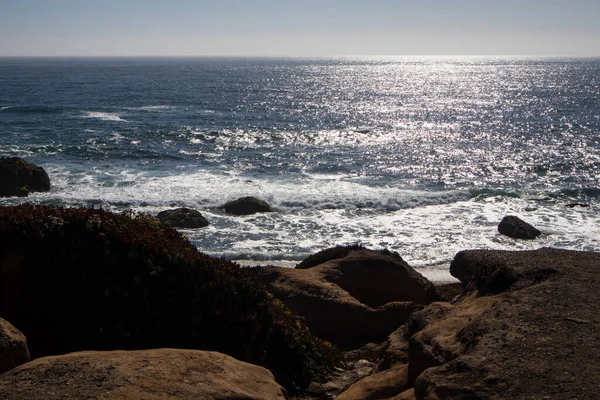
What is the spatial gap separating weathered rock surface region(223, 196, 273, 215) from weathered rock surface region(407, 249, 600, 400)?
19.0 meters

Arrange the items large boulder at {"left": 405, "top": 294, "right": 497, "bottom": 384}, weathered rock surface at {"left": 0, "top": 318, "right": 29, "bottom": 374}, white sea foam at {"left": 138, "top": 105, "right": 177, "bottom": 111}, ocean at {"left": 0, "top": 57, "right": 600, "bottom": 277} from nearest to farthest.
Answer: weathered rock surface at {"left": 0, "top": 318, "right": 29, "bottom": 374} → large boulder at {"left": 405, "top": 294, "right": 497, "bottom": 384} → ocean at {"left": 0, "top": 57, "right": 600, "bottom": 277} → white sea foam at {"left": 138, "top": 105, "right": 177, "bottom": 111}

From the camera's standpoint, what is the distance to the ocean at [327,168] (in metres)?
24.4

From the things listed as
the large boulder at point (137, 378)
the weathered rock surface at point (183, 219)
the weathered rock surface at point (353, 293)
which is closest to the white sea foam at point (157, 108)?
the weathered rock surface at point (183, 219)

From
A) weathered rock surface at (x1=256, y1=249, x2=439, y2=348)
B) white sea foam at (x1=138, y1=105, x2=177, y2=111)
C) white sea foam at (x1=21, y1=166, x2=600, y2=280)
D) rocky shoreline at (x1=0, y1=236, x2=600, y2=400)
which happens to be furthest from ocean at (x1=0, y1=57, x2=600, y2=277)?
rocky shoreline at (x1=0, y1=236, x2=600, y2=400)

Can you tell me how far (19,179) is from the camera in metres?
29.8

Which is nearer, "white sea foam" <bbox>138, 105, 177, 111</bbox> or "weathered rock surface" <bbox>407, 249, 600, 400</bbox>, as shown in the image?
"weathered rock surface" <bbox>407, 249, 600, 400</bbox>

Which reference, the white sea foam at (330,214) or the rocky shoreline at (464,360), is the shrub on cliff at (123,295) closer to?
the rocky shoreline at (464,360)

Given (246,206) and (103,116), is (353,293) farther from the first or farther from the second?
(103,116)

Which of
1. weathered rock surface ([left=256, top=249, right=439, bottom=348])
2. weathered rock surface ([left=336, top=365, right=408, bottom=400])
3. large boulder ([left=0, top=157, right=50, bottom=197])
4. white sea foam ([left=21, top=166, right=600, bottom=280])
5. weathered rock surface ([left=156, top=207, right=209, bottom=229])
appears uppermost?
weathered rock surface ([left=336, top=365, right=408, bottom=400])

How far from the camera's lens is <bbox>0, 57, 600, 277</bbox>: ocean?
80.0ft

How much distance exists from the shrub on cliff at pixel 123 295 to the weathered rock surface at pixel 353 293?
2498 millimetres

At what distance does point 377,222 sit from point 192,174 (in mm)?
13543

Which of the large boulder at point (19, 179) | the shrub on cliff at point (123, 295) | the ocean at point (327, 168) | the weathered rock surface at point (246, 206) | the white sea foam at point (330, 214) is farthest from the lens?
the large boulder at point (19, 179)

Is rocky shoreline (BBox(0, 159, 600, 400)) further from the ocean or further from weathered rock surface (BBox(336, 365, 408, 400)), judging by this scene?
the ocean
